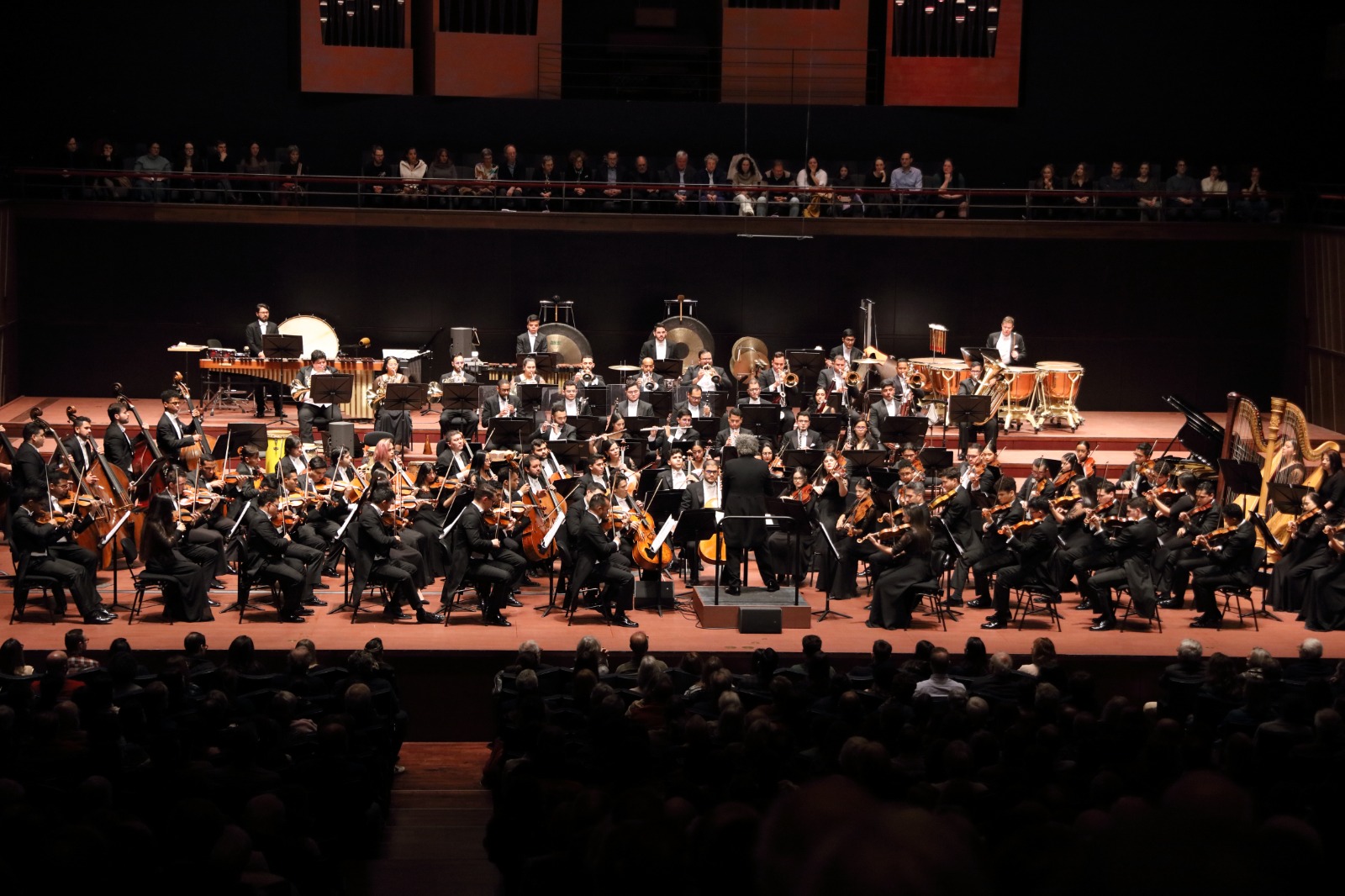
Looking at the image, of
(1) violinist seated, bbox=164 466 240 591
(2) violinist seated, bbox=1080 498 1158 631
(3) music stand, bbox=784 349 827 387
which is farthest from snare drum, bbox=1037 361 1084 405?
(1) violinist seated, bbox=164 466 240 591

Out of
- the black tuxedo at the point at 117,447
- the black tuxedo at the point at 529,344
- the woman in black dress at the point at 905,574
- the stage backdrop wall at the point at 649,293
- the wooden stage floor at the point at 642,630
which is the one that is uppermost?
the stage backdrop wall at the point at 649,293

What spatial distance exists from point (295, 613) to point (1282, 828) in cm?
1034

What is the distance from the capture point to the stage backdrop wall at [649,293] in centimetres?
2009

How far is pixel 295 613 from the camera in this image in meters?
11.6

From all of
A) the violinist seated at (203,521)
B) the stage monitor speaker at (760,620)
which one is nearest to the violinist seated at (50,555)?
the violinist seated at (203,521)

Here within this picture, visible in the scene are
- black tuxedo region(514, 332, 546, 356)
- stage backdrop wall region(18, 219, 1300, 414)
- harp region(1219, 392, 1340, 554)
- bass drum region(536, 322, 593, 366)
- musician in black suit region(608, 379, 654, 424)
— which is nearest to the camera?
harp region(1219, 392, 1340, 554)

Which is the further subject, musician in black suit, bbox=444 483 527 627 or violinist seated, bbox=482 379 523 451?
violinist seated, bbox=482 379 523 451

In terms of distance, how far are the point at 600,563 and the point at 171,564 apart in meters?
3.37

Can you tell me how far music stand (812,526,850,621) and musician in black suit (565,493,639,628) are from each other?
5.18ft

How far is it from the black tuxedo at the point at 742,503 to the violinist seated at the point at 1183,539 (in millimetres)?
3279

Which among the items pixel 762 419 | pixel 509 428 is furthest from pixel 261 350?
pixel 762 419

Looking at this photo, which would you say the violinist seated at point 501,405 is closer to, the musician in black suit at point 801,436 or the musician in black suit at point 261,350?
the musician in black suit at point 801,436

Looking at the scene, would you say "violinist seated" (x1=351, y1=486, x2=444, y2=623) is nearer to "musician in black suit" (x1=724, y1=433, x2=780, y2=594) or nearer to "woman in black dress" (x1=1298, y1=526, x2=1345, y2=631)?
"musician in black suit" (x1=724, y1=433, x2=780, y2=594)

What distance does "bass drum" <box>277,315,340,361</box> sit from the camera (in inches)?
773
